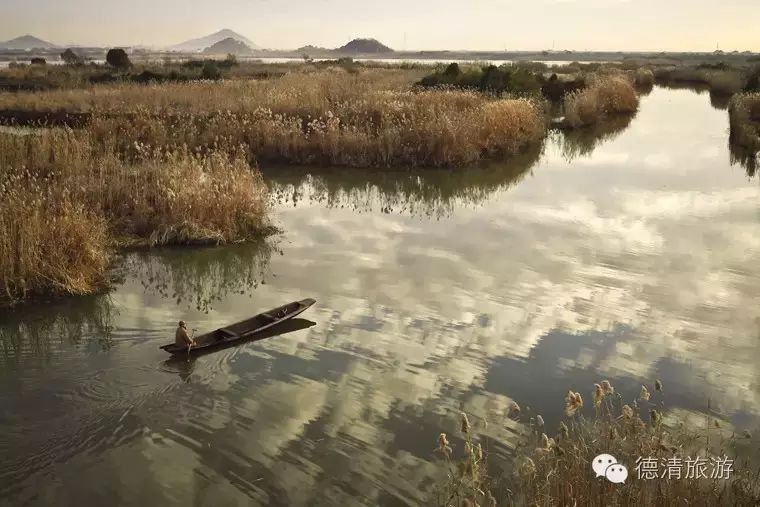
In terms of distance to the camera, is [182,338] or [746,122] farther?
[746,122]

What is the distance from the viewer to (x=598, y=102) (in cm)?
3084

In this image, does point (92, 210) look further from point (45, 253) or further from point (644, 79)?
point (644, 79)

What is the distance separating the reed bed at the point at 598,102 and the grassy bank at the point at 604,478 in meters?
24.0

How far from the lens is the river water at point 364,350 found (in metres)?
5.28

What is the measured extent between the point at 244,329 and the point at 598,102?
Answer: 27.6 meters

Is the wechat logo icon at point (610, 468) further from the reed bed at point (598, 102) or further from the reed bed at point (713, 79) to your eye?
the reed bed at point (713, 79)

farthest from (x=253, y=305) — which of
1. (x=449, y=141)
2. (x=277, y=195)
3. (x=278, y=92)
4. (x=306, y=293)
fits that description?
(x=278, y=92)

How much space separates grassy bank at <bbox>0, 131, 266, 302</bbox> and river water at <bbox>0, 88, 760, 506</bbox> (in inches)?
19.6

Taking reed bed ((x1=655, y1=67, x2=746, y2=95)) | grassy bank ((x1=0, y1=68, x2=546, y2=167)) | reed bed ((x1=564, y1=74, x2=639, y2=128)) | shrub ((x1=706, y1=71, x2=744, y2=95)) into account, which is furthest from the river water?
reed bed ((x1=655, y1=67, x2=746, y2=95))

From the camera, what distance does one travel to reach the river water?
528cm

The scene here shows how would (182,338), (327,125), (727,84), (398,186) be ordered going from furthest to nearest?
1. (727,84)
2. (327,125)
3. (398,186)
4. (182,338)

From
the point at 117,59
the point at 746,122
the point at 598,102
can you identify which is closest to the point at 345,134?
the point at 598,102

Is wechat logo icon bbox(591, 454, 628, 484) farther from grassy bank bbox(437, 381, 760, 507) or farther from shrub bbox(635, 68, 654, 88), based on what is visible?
shrub bbox(635, 68, 654, 88)

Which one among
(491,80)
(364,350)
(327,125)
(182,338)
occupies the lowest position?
(364,350)
